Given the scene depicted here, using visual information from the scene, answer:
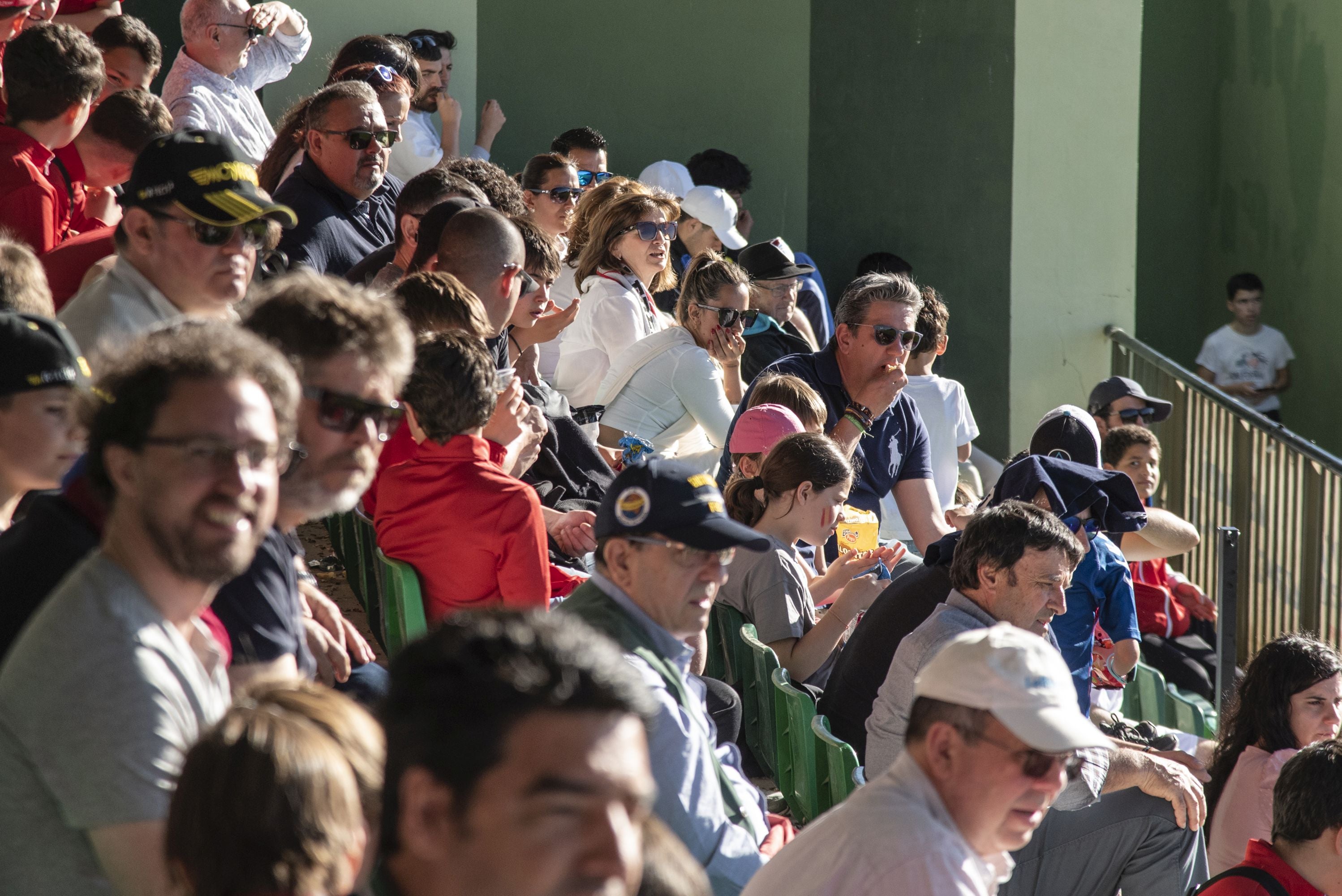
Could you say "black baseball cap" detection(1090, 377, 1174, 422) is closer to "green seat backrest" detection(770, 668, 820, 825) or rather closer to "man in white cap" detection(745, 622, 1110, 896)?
"green seat backrest" detection(770, 668, 820, 825)

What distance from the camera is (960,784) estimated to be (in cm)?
238

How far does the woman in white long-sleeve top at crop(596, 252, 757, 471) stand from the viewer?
5.28 m

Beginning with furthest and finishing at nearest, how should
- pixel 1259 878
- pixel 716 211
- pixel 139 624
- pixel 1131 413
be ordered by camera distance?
pixel 716 211 → pixel 1131 413 → pixel 1259 878 → pixel 139 624

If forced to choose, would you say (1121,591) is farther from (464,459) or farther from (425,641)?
(425,641)

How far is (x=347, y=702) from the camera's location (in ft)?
4.82

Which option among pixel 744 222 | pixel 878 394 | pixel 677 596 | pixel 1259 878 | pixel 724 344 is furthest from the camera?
pixel 744 222

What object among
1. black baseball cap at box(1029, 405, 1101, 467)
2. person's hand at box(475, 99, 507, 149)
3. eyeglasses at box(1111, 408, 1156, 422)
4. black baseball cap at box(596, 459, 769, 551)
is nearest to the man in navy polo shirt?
black baseball cap at box(1029, 405, 1101, 467)

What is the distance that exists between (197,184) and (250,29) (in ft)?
11.9

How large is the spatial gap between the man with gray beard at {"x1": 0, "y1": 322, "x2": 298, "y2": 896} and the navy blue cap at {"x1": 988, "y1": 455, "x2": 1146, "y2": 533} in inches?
121

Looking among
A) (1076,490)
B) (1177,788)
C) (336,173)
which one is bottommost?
(1177,788)

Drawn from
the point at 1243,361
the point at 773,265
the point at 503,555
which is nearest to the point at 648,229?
the point at 773,265

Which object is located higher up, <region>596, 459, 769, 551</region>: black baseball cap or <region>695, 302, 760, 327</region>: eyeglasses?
<region>695, 302, 760, 327</region>: eyeglasses

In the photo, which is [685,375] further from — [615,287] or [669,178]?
[669,178]

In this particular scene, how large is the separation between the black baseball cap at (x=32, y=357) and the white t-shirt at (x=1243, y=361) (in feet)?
32.5
